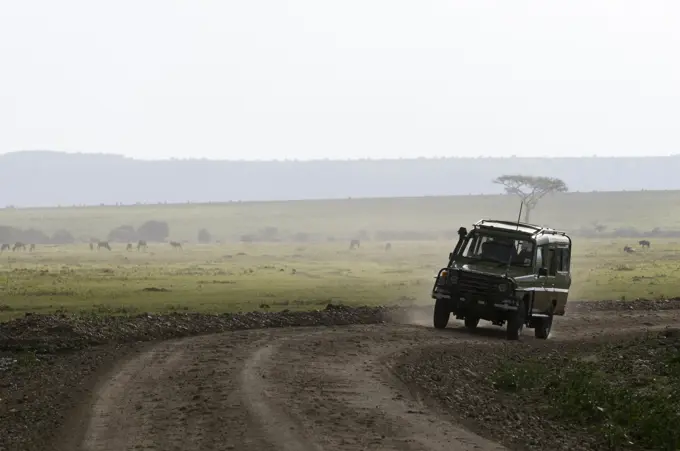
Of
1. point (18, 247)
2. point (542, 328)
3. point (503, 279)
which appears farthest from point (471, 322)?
point (18, 247)

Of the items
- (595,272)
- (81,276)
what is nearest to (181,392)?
(81,276)

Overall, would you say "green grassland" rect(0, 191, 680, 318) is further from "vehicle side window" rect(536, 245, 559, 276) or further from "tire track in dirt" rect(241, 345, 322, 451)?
"tire track in dirt" rect(241, 345, 322, 451)

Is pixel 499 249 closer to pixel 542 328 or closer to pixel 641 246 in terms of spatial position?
pixel 542 328

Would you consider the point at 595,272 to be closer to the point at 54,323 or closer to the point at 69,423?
the point at 54,323

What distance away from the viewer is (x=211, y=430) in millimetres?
14383

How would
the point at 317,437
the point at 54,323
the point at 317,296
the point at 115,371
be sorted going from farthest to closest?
the point at 317,296 → the point at 54,323 → the point at 115,371 → the point at 317,437

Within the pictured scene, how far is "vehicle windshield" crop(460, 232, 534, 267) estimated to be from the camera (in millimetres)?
28281

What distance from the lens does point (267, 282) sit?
59031mm

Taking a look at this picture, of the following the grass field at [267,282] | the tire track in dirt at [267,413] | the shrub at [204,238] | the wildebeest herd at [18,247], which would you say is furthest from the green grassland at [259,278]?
the shrub at [204,238]

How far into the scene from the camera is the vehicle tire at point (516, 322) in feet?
90.4

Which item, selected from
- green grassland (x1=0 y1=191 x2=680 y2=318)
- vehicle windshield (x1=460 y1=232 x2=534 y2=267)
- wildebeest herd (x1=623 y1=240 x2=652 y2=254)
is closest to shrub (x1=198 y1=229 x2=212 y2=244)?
green grassland (x1=0 y1=191 x2=680 y2=318)

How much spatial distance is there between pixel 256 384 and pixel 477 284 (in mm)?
10487

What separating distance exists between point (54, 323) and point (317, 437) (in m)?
14.1

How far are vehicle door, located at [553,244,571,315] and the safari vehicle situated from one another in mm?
53
